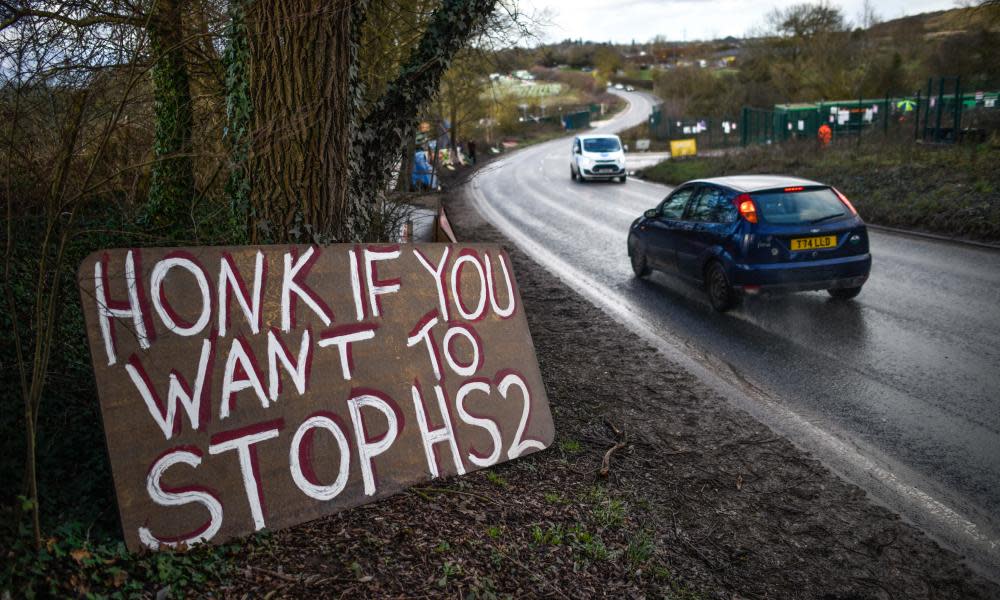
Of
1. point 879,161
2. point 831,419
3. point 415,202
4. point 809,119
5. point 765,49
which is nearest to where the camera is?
point 831,419

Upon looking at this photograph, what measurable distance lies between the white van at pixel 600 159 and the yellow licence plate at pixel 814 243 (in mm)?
20569

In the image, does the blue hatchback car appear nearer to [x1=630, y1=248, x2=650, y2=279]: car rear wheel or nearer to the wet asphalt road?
the wet asphalt road

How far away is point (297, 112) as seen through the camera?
4.45 meters

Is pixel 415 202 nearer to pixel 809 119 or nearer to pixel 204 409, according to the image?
pixel 204 409

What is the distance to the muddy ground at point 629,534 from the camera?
10.4 ft

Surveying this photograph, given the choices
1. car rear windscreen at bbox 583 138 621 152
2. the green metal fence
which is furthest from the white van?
the green metal fence

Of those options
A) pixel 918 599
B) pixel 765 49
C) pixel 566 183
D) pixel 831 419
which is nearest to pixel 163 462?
pixel 918 599

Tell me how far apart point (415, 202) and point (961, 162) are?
14742mm

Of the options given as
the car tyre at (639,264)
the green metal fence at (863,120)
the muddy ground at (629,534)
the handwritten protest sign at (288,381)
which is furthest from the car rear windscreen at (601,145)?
the handwritten protest sign at (288,381)

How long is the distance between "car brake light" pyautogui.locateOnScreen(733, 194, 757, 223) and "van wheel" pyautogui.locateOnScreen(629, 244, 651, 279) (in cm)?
241

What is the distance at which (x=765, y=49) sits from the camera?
61188 millimetres

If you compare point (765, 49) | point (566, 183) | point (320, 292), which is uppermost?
point (765, 49)

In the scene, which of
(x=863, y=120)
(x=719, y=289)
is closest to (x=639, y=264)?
(x=719, y=289)

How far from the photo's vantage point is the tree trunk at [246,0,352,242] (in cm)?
445
